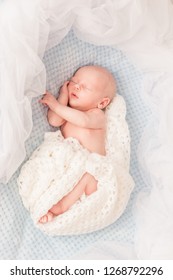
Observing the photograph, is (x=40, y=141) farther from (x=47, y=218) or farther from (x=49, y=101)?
(x=47, y=218)

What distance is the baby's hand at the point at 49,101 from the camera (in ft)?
5.27

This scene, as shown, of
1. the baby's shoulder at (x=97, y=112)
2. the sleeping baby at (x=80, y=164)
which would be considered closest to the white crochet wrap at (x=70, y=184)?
the sleeping baby at (x=80, y=164)

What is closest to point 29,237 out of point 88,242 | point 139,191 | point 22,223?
point 22,223

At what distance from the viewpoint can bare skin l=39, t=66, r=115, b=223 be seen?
1.61 meters

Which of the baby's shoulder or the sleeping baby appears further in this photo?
the baby's shoulder

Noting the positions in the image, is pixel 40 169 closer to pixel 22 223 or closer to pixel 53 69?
pixel 22 223

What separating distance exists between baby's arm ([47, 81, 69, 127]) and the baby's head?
2 centimetres

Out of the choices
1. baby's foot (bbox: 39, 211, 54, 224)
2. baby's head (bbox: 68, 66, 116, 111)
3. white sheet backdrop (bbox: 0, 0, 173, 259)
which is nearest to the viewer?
white sheet backdrop (bbox: 0, 0, 173, 259)

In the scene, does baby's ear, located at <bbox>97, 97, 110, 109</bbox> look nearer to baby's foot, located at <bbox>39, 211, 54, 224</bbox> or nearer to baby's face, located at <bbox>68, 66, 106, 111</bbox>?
baby's face, located at <bbox>68, 66, 106, 111</bbox>

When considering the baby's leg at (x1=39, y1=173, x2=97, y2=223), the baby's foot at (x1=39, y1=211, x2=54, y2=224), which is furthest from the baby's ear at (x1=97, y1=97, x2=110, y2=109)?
the baby's foot at (x1=39, y1=211, x2=54, y2=224)

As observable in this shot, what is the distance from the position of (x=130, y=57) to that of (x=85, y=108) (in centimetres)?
23

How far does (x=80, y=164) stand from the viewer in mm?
1584

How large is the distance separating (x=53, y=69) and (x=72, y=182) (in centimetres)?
36

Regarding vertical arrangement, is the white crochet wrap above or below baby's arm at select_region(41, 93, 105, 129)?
below
